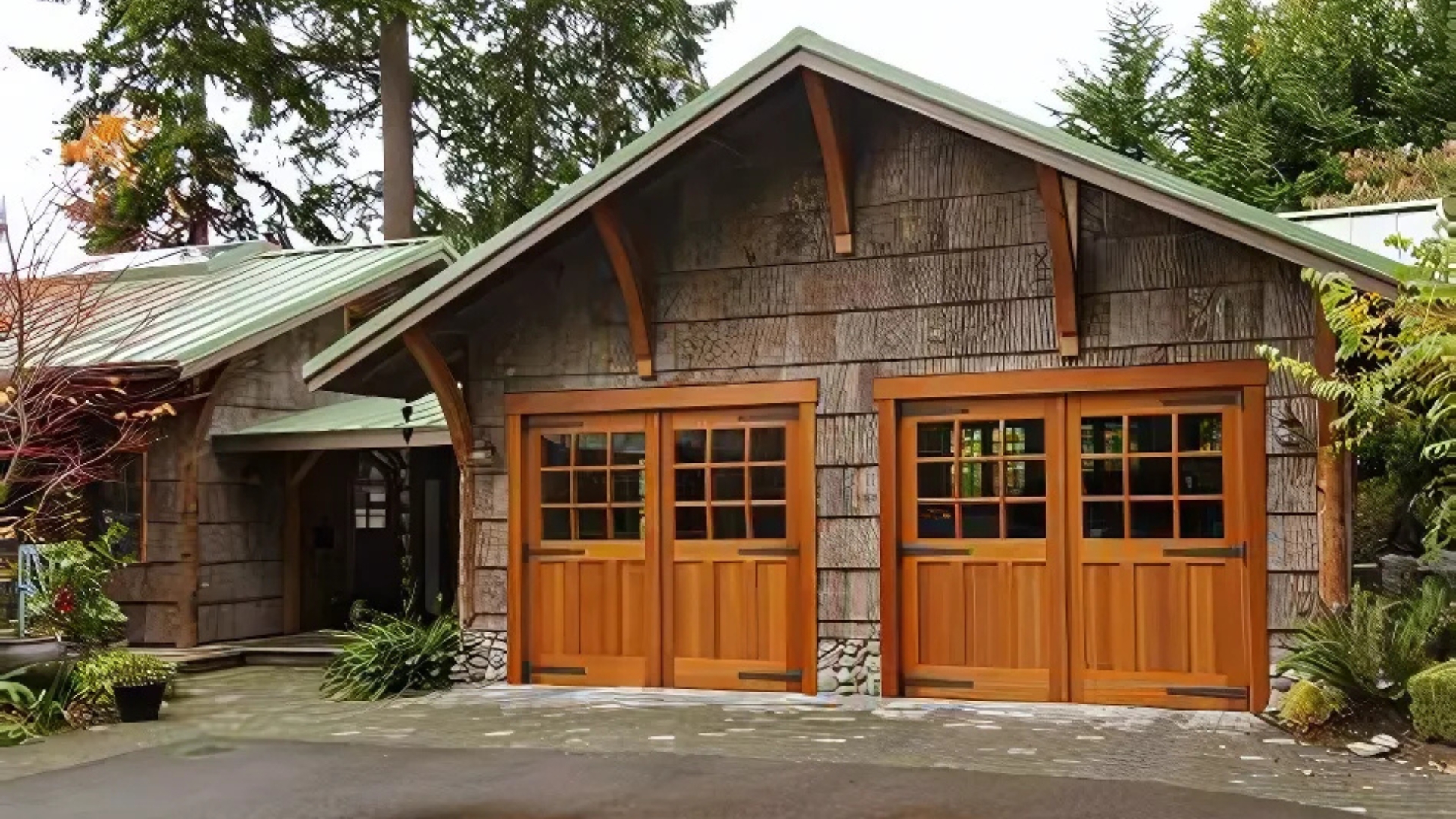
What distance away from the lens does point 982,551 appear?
915cm

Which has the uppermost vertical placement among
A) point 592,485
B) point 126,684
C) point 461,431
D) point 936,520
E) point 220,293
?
point 220,293

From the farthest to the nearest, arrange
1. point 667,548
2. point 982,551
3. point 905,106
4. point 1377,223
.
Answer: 1. point 1377,223
2. point 667,548
3. point 982,551
4. point 905,106

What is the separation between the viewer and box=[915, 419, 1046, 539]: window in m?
9.03

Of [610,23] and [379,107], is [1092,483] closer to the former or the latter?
[610,23]

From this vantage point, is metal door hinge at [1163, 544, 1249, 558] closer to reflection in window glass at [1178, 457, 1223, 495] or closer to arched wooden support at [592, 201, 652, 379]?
reflection in window glass at [1178, 457, 1223, 495]

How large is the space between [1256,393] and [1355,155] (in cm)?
1186

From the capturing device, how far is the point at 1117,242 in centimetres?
886

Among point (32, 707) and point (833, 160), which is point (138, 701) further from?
point (833, 160)

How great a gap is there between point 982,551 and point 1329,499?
2047 mm

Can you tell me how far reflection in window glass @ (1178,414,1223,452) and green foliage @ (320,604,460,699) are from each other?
5.16 meters

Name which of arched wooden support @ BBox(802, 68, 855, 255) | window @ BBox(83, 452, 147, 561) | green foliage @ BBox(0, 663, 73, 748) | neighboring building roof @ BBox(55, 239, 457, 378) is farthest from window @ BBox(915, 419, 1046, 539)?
window @ BBox(83, 452, 147, 561)

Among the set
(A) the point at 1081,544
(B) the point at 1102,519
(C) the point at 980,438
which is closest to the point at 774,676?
(C) the point at 980,438

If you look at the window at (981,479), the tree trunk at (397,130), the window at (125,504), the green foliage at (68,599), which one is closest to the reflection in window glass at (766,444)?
the window at (981,479)

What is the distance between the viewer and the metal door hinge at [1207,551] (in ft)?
28.0
